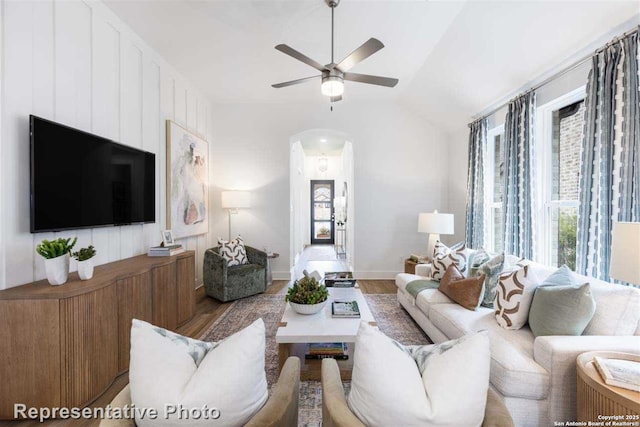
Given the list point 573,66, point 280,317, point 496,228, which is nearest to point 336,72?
point 573,66

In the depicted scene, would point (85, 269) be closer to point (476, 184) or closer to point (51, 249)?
point (51, 249)

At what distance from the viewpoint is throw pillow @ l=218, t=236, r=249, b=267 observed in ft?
14.7

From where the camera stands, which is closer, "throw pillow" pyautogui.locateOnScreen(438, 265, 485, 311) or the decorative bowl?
the decorative bowl

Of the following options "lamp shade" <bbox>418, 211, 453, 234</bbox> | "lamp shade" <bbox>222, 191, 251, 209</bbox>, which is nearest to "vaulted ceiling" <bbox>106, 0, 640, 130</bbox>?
"lamp shade" <bbox>418, 211, 453, 234</bbox>

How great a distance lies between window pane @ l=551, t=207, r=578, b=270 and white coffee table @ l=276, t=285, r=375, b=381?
215cm

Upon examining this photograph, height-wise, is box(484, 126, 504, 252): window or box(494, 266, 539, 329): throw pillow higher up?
box(484, 126, 504, 252): window

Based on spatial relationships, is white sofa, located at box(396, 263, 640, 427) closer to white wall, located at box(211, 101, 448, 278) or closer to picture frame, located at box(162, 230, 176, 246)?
picture frame, located at box(162, 230, 176, 246)

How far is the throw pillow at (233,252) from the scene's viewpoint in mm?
4473

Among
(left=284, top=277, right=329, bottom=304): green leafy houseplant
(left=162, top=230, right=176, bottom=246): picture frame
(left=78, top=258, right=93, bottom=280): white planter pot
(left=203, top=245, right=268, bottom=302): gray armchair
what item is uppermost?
(left=162, top=230, right=176, bottom=246): picture frame

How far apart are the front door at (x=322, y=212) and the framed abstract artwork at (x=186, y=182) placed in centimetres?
633

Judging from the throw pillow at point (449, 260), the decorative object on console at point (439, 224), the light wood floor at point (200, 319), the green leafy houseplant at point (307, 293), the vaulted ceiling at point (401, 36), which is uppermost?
the vaulted ceiling at point (401, 36)

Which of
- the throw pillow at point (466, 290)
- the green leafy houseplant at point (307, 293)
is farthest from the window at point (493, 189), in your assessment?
the green leafy houseplant at point (307, 293)

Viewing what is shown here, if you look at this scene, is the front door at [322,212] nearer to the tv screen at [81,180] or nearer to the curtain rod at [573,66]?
the curtain rod at [573,66]

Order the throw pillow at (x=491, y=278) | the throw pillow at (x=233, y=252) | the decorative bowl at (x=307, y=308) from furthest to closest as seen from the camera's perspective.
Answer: the throw pillow at (x=233, y=252), the throw pillow at (x=491, y=278), the decorative bowl at (x=307, y=308)
